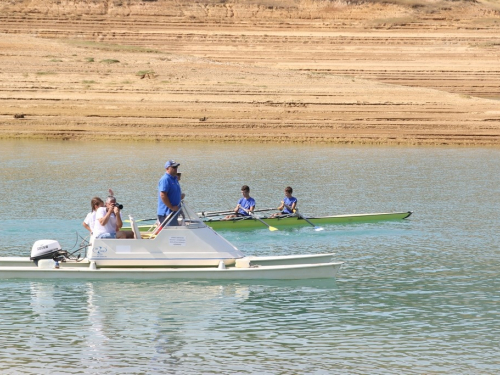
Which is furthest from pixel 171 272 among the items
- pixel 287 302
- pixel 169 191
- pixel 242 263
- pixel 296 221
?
pixel 296 221

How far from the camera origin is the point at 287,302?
13.8 m

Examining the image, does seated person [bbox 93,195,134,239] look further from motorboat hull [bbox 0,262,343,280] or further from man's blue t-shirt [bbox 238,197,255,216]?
man's blue t-shirt [bbox 238,197,255,216]

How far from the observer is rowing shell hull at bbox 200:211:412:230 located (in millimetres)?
19969

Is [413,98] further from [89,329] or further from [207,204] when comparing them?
[89,329]

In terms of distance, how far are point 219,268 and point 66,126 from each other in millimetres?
27048

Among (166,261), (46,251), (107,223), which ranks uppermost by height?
(107,223)

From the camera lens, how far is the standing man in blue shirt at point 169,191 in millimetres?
14187

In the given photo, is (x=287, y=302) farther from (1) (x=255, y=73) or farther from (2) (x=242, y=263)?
(1) (x=255, y=73)

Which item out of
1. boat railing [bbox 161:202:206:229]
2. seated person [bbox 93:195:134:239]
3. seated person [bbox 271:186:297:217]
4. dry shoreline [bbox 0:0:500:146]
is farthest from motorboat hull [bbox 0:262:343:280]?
dry shoreline [bbox 0:0:500:146]

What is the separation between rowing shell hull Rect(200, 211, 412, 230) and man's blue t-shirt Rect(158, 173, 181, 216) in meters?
5.00

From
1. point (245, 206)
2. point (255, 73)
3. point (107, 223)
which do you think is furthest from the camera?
point (255, 73)

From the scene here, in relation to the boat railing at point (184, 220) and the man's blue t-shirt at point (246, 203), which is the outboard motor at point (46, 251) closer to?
the boat railing at point (184, 220)

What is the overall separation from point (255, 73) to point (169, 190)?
102ft

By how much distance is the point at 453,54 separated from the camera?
55.2 metres
